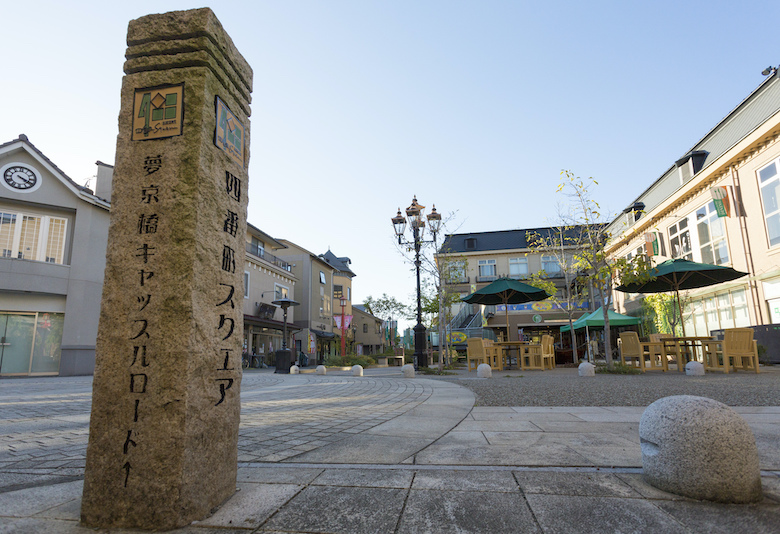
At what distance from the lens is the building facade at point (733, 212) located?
1442 cm

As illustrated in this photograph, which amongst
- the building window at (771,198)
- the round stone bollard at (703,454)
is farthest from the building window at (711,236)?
the round stone bollard at (703,454)

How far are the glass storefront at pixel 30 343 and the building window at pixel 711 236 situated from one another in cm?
2635

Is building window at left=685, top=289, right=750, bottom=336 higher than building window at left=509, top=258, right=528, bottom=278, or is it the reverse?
building window at left=509, top=258, right=528, bottom=278

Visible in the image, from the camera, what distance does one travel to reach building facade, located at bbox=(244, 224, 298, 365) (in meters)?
25.8

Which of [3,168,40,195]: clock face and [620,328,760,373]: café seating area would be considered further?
[3,168,40,195]: clock face

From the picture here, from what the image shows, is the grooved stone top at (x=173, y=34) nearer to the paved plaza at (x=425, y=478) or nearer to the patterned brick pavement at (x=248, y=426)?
the paved plaza at (x=425, y=478)

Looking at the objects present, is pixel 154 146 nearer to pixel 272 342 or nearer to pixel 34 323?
pixel 34 323

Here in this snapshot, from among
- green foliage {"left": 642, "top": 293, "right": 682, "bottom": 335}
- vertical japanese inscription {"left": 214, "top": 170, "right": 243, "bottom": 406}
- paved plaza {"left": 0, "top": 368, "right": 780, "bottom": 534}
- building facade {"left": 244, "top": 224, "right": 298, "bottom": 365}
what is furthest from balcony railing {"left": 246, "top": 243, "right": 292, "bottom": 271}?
vertical japanese inscription {"left": 214, "top": 170, "right": 243, "bottom": 406}

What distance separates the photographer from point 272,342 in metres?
29.4

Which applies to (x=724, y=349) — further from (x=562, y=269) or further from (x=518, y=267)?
(x=518, y=267)

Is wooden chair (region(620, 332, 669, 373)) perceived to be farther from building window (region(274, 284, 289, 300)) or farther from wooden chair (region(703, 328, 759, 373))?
building window (region(274, 284, 289, 300))

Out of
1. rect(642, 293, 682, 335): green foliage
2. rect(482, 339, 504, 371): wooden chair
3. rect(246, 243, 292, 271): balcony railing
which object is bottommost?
rect(482, 339, 504, 371): wooden chair

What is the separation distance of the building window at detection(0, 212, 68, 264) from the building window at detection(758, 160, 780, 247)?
25.9m

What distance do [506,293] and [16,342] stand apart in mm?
17836
